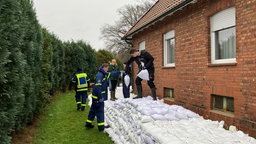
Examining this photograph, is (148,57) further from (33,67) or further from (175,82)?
(33,67)

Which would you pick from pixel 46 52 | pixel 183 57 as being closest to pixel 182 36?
pixel 183 57

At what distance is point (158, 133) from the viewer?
5.25 metres

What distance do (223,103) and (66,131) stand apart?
14.9ft

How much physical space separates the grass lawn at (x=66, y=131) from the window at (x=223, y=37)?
369 centimetres

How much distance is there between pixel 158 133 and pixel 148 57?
4.28 m

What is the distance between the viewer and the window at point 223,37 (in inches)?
278

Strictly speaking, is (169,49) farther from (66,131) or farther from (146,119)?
(146,119)

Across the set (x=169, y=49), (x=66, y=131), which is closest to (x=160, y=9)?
(x=169, y=49)

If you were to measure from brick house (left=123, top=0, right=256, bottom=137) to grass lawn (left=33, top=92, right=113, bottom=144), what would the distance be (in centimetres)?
300

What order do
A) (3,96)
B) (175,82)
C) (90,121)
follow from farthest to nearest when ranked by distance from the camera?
(175,82) → (90,121) → (3,96)

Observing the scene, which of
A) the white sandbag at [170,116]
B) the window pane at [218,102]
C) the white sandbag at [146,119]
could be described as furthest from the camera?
the window pane at [218,102]

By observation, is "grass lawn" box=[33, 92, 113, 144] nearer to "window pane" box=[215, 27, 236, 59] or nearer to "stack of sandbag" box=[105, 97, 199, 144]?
"stack of sandbag" box=[105, 97, 199, 144]

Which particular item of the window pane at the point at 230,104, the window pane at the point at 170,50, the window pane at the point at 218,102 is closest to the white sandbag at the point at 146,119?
the window pane at the point at 230,104

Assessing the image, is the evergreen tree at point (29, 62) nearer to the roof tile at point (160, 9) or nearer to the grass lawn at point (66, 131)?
the grass lawn at point (66, 131)
